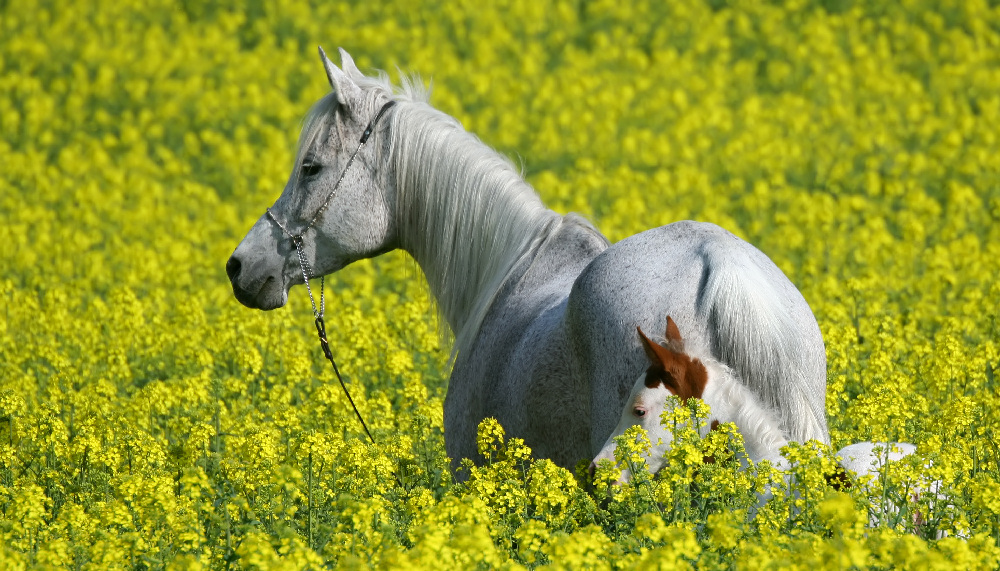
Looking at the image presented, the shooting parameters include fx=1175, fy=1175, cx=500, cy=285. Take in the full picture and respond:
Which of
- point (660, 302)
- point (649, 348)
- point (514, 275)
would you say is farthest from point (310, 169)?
point (649, 348)

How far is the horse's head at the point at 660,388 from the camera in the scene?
3.71m

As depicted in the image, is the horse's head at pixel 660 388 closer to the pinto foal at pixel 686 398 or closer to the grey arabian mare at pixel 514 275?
the pinto foal at pixel 686 398

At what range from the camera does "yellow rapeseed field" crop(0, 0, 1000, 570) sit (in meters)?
3.51

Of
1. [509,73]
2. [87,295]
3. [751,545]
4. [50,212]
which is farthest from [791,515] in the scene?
[509,73]

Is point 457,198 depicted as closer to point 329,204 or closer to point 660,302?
point 329,204

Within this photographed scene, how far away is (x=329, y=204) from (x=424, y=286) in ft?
2.46

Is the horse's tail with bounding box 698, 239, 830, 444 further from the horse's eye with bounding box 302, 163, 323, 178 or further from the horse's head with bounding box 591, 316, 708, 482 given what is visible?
the horse's eye with bounding box 302, 163, 323, 178

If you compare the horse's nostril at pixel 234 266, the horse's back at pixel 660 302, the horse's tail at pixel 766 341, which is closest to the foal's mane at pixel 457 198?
the horse's nostril at pixel 234 266

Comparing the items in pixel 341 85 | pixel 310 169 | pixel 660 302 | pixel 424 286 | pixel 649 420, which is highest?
pixel 341 85

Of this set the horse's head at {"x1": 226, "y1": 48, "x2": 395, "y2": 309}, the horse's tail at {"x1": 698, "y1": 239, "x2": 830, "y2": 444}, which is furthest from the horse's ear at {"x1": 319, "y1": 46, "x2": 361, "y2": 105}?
the horse's tail at {"x1": 698, "y1": 239, "x2": 830, "y2": 444}

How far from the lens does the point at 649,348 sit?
12.1 feet

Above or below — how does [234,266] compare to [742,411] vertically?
above

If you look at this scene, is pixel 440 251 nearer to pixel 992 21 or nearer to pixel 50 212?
pixel 50 212

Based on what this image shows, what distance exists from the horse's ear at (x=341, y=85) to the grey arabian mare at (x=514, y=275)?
0.01m
